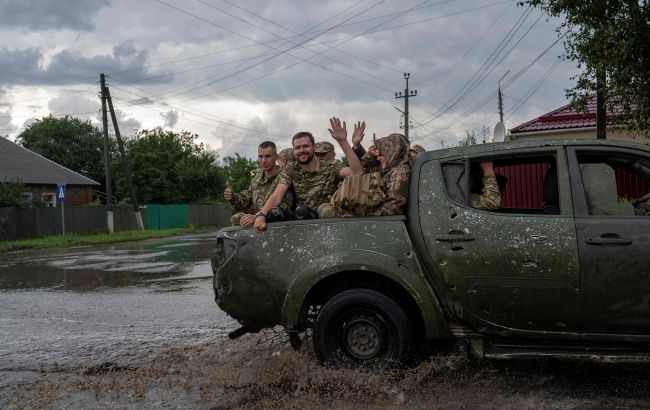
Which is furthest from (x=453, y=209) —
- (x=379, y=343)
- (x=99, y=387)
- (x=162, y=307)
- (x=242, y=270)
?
(x=162, y=307)

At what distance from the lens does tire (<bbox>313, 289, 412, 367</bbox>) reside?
4.18 m

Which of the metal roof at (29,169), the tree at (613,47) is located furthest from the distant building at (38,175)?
the tree at (613,47)

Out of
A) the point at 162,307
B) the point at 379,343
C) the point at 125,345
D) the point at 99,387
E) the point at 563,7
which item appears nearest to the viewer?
the point at 379,343

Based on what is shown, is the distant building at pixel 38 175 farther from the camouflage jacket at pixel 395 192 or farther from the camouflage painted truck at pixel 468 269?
the camouflage jacket at pixel 395 192

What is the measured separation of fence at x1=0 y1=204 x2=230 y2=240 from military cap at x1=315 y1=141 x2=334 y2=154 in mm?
24213

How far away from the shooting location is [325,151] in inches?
249

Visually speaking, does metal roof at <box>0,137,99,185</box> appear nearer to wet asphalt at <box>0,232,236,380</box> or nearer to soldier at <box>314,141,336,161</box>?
wet asphalt at <box>0,232,236,380</box>

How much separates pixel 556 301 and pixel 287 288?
5.82 ft

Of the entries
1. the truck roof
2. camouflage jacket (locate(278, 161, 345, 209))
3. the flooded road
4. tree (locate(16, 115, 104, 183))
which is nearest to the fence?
the flooded road

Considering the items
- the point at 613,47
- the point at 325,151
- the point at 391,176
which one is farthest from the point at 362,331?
the point at 613,47

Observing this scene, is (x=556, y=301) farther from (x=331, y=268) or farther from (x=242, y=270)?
(x=242, y=270)

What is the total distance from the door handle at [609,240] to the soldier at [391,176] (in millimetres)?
1233

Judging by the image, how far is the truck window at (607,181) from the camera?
4121 millimetres

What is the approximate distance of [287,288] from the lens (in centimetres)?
438
